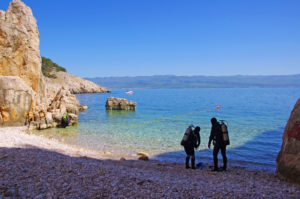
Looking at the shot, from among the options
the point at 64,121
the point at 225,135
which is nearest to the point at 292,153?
the point at 225,135

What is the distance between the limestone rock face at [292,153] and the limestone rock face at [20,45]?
21.6 metres

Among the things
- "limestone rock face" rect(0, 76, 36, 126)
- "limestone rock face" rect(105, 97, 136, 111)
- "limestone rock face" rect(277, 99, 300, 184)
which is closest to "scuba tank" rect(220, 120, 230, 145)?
"limestone rock face" rect(277, 99, 300, 184)

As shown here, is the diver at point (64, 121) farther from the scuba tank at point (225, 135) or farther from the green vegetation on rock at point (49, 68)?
the green vegetation on rock at point (49, 68)

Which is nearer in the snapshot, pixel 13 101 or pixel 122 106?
pixel 13 101

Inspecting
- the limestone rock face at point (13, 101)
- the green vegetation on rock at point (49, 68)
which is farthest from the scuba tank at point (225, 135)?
the green vegetation on rock at point (49, 68)

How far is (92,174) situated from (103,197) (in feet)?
5.07

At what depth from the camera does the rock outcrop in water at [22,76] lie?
18375 millimetres

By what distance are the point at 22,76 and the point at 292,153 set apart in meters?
21.9

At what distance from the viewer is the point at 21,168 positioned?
6.31m

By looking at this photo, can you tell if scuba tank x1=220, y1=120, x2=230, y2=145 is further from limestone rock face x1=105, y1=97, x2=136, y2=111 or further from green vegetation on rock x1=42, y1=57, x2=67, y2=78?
green vegetation on rock x1=42, y1=57, x2=67, y2=78

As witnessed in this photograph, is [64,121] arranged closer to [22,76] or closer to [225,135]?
[22,76]

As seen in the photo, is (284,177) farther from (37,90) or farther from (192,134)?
(37,90)

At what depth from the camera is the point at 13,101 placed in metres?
18.4

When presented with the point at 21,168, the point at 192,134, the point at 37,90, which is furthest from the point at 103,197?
the point at 37,90
